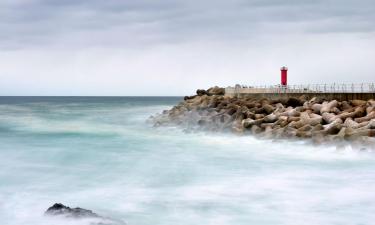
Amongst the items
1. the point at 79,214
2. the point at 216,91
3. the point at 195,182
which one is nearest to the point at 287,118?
the point at 195,182

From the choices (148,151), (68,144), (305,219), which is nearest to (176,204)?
(305,219)

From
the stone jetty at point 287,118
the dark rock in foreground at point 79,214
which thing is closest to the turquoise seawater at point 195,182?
the dark rock in foreground at point 79,214

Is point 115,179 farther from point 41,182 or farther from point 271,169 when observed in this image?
point 271,169

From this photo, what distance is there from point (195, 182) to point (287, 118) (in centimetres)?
718

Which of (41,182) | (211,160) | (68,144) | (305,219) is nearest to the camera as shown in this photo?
(305,219)

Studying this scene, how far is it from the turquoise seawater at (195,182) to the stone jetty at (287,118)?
2.05 feet

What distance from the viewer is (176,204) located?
27.7 feet

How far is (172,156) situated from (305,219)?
677 centimetres

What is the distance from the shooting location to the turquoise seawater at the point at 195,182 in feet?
25.7

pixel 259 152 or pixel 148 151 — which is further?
pixel 148 151

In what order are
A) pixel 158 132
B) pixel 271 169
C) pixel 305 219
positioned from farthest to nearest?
pixel 158 132 → pixel 271 169 → pixel 305 219

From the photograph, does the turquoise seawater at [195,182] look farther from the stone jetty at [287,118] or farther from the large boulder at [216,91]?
the large boulder at [216,91]

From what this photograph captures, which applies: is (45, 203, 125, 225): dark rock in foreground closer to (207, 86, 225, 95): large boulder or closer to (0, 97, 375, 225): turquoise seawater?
(0, 97, 375, 225): turquoise seawater

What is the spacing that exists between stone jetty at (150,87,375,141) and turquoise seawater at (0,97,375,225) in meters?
0.62
